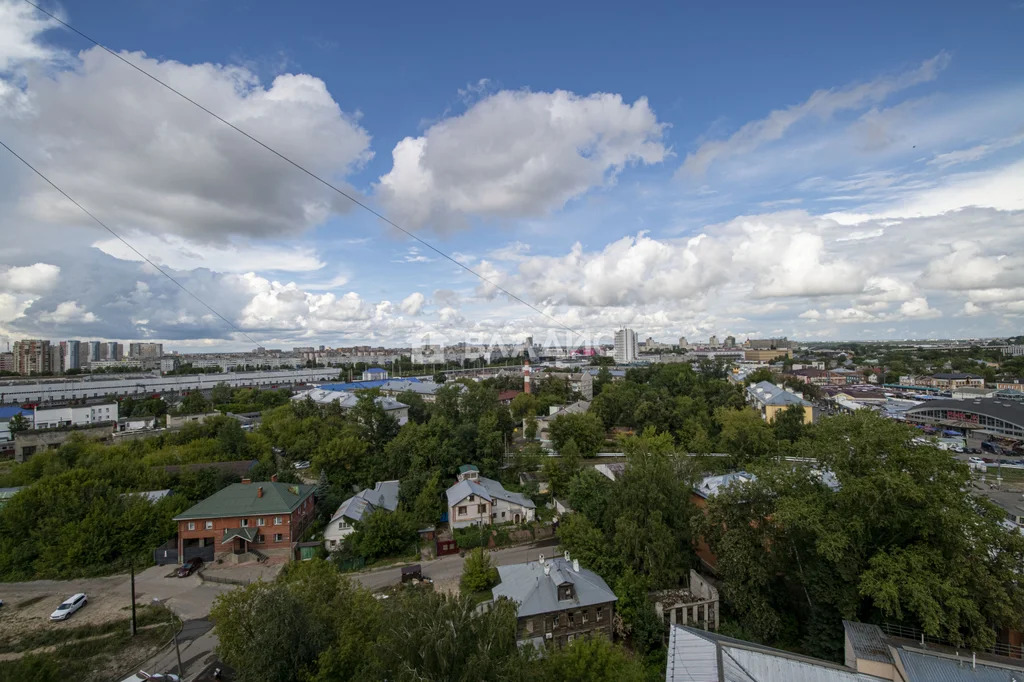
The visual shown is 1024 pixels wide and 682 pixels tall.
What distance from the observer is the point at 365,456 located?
87.7ft

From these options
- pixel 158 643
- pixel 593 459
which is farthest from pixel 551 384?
pixel 158 643

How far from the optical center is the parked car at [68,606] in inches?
575

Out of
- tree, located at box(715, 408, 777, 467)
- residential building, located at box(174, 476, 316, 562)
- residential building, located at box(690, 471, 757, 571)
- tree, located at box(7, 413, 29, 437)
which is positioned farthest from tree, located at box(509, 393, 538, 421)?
tree, located at box(7, 413, 29, 437)

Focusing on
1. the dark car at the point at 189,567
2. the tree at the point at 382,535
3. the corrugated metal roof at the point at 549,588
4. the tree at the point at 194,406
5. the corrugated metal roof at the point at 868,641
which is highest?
the tree at the point at 194,406

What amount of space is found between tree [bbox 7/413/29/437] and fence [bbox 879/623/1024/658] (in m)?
57.2

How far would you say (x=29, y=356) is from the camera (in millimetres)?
78250

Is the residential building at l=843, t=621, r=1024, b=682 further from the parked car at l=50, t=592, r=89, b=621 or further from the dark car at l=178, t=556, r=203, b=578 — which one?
the parked car at l=50, t=592, r=89, b=621

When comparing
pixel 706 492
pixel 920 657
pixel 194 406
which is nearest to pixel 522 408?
pixel 706 492

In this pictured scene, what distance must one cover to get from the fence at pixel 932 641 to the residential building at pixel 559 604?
6130mm

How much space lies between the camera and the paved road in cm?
1647

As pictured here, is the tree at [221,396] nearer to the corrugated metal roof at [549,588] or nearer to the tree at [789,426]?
the corrugated metal roof at [549,588]

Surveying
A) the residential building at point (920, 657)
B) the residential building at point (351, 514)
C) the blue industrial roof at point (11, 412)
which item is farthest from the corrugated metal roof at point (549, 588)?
the blue industrial roof at point (11, 412)

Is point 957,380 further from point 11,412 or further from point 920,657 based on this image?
point 11,412

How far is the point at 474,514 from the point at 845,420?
1519 centimetres
